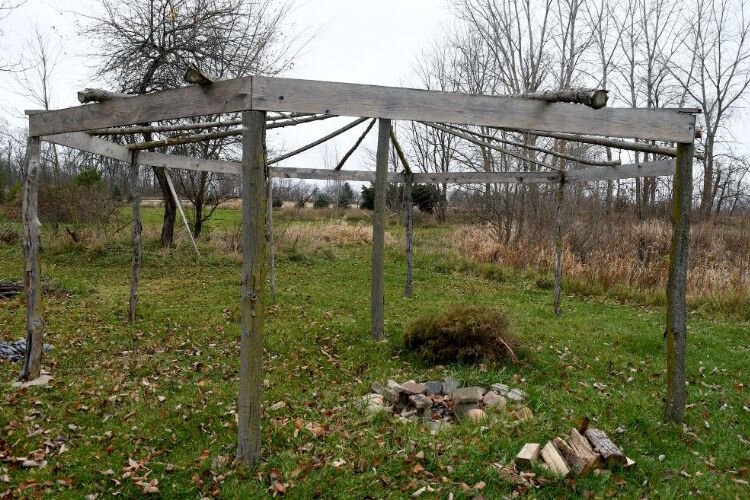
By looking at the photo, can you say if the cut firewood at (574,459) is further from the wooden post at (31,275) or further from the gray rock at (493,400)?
the wooden post at (31,275)

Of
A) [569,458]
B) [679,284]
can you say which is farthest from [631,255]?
[569,458]

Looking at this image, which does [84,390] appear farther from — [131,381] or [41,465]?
[41,465]

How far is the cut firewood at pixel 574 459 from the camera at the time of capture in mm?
3461

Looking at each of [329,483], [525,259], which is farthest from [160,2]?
[329,483]

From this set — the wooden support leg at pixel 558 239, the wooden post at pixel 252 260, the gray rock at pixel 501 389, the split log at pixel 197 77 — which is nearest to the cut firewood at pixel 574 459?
the gray rock at pixel 501 389

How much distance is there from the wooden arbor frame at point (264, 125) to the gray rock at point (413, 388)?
1.59 metres

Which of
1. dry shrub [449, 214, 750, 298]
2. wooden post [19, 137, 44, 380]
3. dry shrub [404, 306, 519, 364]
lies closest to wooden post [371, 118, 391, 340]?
dry shrub [404, 306, 519, 364]

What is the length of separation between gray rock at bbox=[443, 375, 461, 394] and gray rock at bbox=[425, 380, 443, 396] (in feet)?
0.13

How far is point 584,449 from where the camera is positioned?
3.61 meters

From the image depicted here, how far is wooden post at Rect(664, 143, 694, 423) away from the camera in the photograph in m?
4.20

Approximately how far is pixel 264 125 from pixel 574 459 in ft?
10.5

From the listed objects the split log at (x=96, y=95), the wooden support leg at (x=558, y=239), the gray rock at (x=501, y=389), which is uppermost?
the split log at (x=96, y=95)

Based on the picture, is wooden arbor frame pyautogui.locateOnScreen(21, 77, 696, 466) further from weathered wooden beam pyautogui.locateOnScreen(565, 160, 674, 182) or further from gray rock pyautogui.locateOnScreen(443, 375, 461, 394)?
weathered wooden beam pyautogui.locateOnScreen(565, 160, 674, 182)

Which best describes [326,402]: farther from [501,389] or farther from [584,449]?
[584,449]
